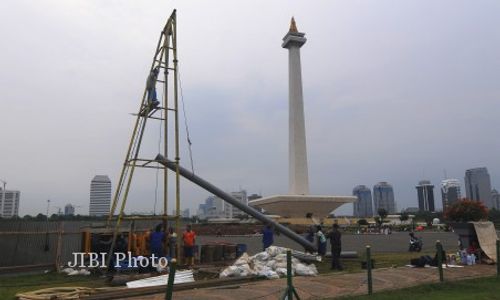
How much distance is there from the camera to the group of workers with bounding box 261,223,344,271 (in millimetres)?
15938

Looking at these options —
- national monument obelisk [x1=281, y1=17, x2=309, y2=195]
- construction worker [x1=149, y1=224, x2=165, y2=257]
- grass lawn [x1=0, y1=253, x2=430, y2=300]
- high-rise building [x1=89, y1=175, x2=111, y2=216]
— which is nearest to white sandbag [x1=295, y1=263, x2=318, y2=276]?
grass lawn [x1=0, y1=253, x2=430, y2=300]

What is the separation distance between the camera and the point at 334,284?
477 inches

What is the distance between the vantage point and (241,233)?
54.8 metres

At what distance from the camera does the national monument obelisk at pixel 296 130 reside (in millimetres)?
60844

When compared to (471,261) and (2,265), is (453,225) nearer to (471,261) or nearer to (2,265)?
(471,261)

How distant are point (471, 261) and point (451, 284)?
503 cm

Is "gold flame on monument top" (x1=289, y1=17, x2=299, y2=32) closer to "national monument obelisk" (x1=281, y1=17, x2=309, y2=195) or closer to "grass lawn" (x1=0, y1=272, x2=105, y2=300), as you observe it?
"national monument obelisk" (x1=281, y1=17, x2=309, y2=195)

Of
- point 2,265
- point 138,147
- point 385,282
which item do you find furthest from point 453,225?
point 2,265

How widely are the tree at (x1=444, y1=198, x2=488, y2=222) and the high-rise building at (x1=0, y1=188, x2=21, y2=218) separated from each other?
107379 millimetres

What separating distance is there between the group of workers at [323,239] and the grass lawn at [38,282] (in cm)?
723

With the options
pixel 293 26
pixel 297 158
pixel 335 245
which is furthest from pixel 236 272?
pixel 293 26

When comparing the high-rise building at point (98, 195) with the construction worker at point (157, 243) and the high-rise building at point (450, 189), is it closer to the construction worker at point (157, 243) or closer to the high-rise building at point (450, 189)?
the construction worker at point (157, 243)

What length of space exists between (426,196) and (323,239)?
15247cm

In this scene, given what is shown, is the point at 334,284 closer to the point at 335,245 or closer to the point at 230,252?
the point at 335,245
